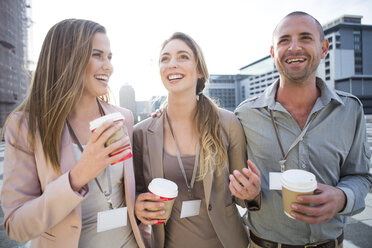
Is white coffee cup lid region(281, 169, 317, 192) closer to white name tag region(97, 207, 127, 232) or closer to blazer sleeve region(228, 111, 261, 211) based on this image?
blazer sleeve region(228, 111, 261, 211)

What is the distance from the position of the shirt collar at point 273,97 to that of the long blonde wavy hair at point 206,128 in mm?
429

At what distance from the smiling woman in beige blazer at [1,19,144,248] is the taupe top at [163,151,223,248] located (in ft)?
1.14

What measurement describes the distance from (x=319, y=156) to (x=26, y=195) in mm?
2071

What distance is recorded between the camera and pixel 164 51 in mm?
2303

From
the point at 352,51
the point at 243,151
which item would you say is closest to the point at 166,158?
the point at 243,151

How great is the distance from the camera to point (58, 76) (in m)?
1.59

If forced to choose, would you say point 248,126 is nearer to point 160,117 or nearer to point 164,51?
point 160,117

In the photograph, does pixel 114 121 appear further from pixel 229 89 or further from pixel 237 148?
pixel 229 89

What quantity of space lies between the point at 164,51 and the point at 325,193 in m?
1.89

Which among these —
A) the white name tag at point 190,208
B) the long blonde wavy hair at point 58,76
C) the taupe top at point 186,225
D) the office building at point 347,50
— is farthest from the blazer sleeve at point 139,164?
the office building at point 347,50

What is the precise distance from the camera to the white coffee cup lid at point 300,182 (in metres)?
1.32

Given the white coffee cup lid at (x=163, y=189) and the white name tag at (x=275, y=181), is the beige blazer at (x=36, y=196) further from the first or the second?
the white name tag at (x=275, y=181)

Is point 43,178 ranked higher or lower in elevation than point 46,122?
lower

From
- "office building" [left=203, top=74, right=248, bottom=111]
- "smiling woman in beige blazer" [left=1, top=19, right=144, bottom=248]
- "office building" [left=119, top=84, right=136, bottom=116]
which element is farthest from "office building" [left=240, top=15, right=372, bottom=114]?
"smiling woman in beige blazer" [left=1, top=19, right=144, bottom=248]
